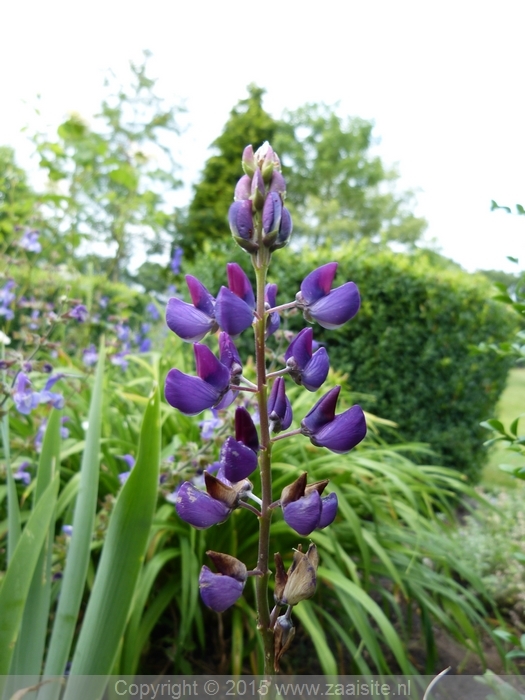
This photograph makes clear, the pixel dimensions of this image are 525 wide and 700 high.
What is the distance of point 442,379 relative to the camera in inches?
161

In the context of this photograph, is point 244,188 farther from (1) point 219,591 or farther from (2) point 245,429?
(1) point 219,591

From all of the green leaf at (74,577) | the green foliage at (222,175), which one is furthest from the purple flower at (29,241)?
the green foliage at (222,175)

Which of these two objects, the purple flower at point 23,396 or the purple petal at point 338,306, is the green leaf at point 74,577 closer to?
the purple flower at point 23,396

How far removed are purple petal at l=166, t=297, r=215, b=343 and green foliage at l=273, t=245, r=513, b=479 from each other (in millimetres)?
3256

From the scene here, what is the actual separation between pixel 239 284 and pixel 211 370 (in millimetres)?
127

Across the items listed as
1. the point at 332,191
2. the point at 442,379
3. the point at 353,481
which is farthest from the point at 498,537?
the point at 332,191

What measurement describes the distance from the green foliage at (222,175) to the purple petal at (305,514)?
Result: 49.4 ft

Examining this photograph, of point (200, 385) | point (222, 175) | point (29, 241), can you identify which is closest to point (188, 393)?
point (200, 385)

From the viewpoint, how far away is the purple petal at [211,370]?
63 cm

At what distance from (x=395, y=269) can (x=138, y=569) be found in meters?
3.44

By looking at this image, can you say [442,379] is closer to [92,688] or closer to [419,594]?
[419,594]

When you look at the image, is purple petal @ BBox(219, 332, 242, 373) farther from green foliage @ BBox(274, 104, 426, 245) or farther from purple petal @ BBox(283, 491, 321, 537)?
green foliage @ BBox(274, 104, 426, 245)

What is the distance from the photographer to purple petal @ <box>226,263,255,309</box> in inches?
26.7

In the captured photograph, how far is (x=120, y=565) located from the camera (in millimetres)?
892
